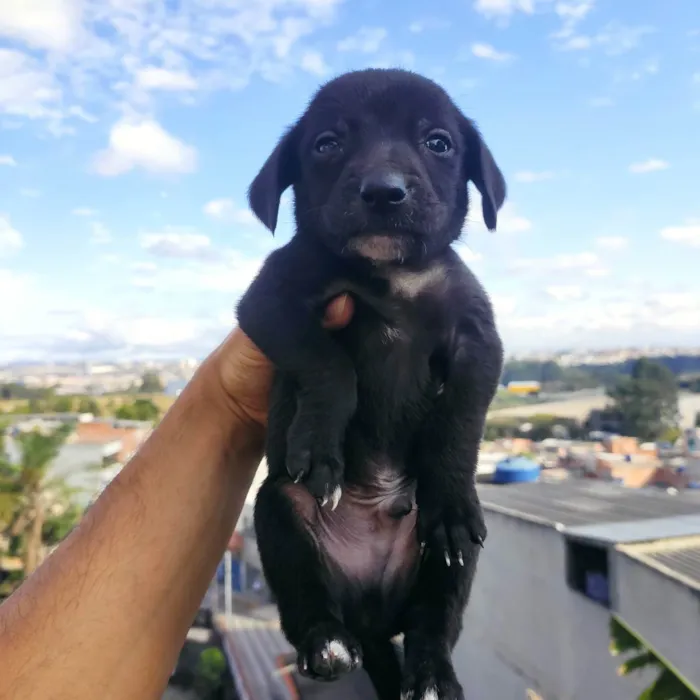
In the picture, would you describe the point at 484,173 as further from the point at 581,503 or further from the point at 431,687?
the point at 581,503

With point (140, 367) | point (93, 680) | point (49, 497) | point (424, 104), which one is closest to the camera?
point (424, 104)

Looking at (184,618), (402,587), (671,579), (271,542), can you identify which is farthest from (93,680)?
(671,579)

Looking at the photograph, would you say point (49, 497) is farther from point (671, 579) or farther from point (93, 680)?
point (93, 680)

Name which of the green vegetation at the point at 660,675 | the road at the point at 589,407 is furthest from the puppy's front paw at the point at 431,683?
the road at the point at 589,407

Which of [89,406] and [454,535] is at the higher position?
[454,535]

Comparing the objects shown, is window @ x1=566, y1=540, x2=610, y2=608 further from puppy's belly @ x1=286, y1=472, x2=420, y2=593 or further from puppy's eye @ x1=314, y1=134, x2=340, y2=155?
puppy's eye @ x1=314, y1=134, x2=340, y2=155

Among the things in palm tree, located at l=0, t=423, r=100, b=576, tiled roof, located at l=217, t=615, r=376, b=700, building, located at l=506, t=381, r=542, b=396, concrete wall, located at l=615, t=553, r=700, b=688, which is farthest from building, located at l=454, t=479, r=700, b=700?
palm tree, located at l=0, t=423, r=100, b=576

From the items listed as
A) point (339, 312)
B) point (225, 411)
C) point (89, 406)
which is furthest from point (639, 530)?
point (89, 406)
